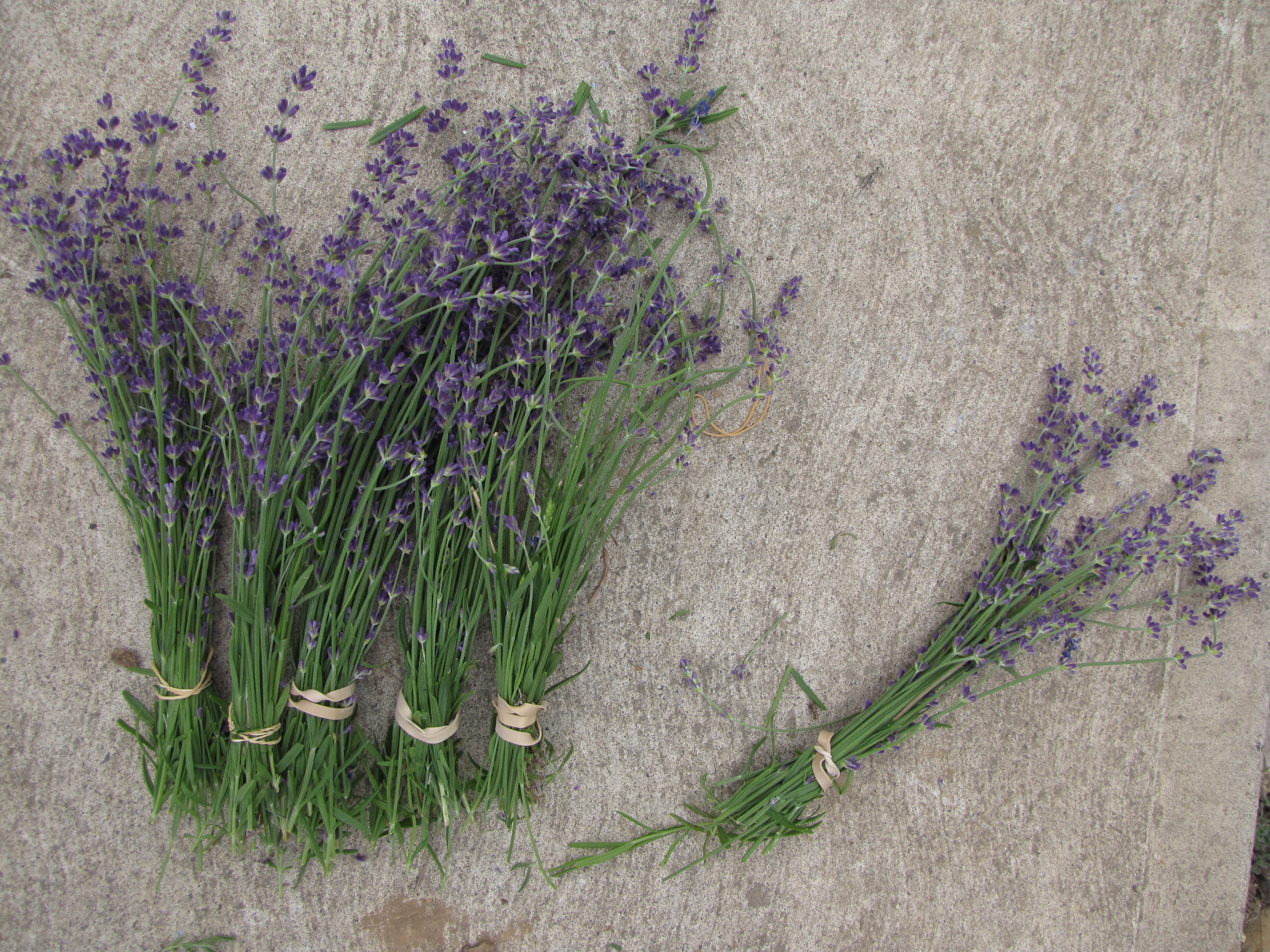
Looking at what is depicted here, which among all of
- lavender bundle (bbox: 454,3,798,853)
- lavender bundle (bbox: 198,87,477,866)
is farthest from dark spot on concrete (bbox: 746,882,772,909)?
lavender bundle (bbox: 198,87,477,866)

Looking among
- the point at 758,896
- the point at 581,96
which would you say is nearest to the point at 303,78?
the point at 581,96

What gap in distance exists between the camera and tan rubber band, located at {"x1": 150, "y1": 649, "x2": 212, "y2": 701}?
61.4 inches

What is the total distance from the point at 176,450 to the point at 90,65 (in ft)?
3.33

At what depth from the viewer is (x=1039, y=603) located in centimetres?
Answer: 164

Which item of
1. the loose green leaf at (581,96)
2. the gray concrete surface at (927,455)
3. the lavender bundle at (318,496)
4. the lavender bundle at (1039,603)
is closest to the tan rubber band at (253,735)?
the lavender bundle at (318,496)

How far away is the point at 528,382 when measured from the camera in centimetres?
148

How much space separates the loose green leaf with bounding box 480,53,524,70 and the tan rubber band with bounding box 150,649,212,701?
1.52 meters

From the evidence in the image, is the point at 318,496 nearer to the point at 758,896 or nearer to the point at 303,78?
the point at 303,78

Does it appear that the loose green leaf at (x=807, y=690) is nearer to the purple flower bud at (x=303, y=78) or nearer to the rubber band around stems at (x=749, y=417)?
the rubber band around stems at (x=749, y=417)

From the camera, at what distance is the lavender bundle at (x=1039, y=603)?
1.67m

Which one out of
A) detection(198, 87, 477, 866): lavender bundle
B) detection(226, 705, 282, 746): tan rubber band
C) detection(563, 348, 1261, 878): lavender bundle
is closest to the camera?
detection(198, 87, 477, 866): lavender bundle

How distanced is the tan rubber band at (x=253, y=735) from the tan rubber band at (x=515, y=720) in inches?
18.3

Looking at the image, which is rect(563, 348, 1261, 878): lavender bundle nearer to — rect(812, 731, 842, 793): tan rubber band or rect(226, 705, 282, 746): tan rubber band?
rect(812, 731, 842, 793): tan rubber band

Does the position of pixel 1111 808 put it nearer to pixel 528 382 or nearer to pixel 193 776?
pixel 528 382
